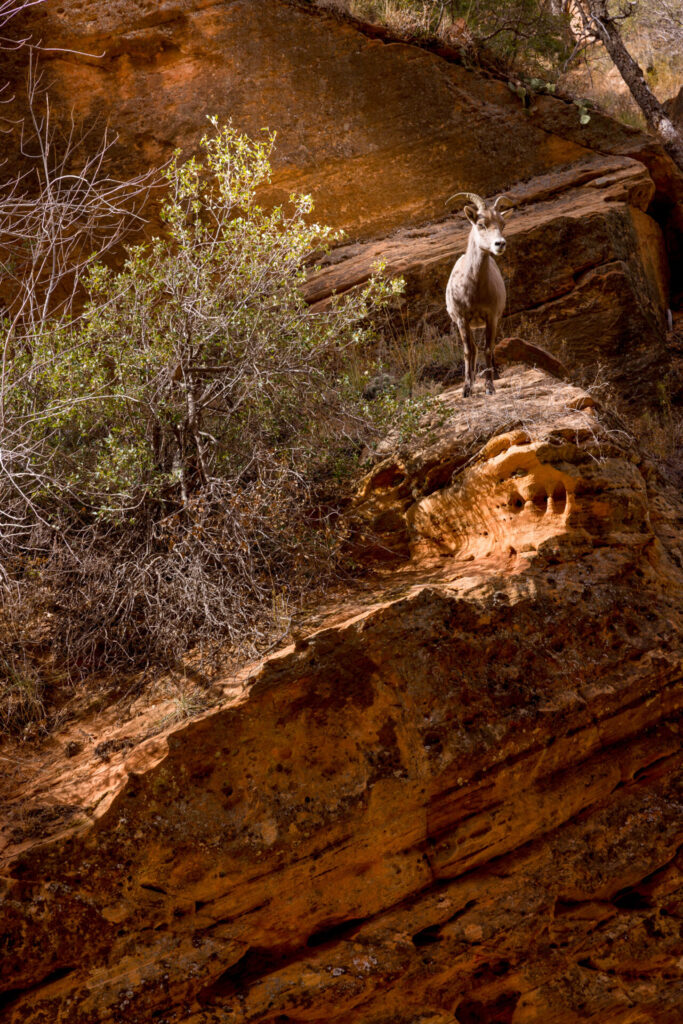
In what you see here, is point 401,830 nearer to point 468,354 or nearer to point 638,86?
point 468,354

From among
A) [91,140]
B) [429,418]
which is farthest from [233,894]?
[91,140]

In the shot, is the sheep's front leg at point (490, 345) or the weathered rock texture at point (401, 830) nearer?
the weathered rock texture at point (401, 830)

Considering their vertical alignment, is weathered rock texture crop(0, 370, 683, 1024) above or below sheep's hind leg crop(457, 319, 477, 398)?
below

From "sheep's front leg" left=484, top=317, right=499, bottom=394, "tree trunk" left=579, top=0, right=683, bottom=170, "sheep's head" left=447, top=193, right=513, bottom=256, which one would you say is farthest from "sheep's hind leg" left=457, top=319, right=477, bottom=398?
"tree trunk" left=579, top=0, right=683, bottom=170

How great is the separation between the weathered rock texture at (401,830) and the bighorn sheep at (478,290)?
2304mm

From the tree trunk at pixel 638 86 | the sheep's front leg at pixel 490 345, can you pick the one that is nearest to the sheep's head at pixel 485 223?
the sheep's front leg at pixel 490 345

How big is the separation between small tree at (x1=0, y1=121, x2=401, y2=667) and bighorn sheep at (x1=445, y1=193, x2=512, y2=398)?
2.80 ft

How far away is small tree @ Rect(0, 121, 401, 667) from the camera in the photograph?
16.8 ft

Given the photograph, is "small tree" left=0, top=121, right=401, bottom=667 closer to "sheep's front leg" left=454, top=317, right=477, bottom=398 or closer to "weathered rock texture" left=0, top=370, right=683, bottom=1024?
"weathered rock texture" left=0, top=370, right=683, bottom=1024

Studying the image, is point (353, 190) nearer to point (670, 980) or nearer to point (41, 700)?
point (41, 700)

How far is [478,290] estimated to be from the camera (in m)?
6.84

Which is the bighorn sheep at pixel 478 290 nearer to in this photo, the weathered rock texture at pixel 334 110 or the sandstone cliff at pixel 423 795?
the sandstone cliff at pixel 423 795

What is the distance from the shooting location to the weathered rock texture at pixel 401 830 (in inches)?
155

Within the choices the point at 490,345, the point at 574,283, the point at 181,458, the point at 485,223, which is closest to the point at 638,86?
the point at 574,283
